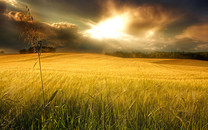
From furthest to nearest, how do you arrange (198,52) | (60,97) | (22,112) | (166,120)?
(198,52) → (60,97) → (22,112) → (166,120)

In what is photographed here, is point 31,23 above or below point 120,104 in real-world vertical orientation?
above

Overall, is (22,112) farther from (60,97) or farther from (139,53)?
(139,53)

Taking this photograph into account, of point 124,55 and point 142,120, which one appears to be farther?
point 124,55

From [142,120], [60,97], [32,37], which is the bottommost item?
[142,120]

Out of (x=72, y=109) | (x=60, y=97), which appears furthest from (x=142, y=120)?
(x=60, y=97)

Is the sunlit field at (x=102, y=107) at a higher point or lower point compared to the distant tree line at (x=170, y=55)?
lower

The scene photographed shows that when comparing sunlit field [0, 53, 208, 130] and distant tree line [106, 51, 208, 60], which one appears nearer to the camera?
sunlit field [0, 53, 208, 130]

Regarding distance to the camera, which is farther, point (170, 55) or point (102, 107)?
point (170, 55)

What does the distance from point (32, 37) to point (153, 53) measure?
52365 mm

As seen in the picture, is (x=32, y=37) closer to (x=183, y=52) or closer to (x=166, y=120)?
(x=166, y=120)

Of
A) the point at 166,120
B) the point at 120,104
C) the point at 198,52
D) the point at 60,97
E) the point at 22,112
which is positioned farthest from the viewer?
the point at 198,52

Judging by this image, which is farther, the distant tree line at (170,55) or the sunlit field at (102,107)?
the distant tree line at (170,55)

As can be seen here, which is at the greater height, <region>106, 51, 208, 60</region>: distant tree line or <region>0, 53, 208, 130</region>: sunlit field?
<region>106, 51, 208, 60</region>: distant tree line

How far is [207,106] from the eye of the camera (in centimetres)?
153
